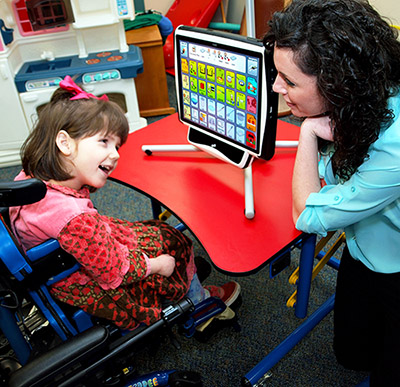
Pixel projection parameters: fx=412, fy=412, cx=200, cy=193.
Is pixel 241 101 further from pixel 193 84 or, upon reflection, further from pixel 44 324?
pixel 44 324

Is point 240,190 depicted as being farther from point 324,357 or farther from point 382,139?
point 324,357

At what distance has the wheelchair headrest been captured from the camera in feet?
2.40

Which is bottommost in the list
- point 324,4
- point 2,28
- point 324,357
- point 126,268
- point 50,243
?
point 324,357

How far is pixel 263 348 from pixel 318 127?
2.88 feet

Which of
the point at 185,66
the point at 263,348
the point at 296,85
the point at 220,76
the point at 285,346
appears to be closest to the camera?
the point at 296,85

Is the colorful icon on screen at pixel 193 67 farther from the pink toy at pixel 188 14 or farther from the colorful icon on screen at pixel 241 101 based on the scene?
the pink toy at pixel 188 14

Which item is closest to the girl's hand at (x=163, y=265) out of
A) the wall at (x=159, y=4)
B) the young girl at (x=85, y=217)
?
the young girl at (x=85, y=217)

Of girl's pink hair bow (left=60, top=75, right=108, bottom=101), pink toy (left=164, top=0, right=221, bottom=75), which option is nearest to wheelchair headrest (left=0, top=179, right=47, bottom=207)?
girl's pink hair bow (left=60, top=75, right=108, bottom=101)

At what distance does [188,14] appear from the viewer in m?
3.77

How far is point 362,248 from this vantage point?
103 centimetres

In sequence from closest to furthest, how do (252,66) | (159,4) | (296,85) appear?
1. (296,85)
2. (252,66)
3. (159,4)

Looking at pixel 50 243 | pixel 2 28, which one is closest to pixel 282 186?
pixel 50 243

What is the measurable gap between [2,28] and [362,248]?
227 centimetres

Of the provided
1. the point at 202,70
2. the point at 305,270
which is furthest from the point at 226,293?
the point at 202,70
